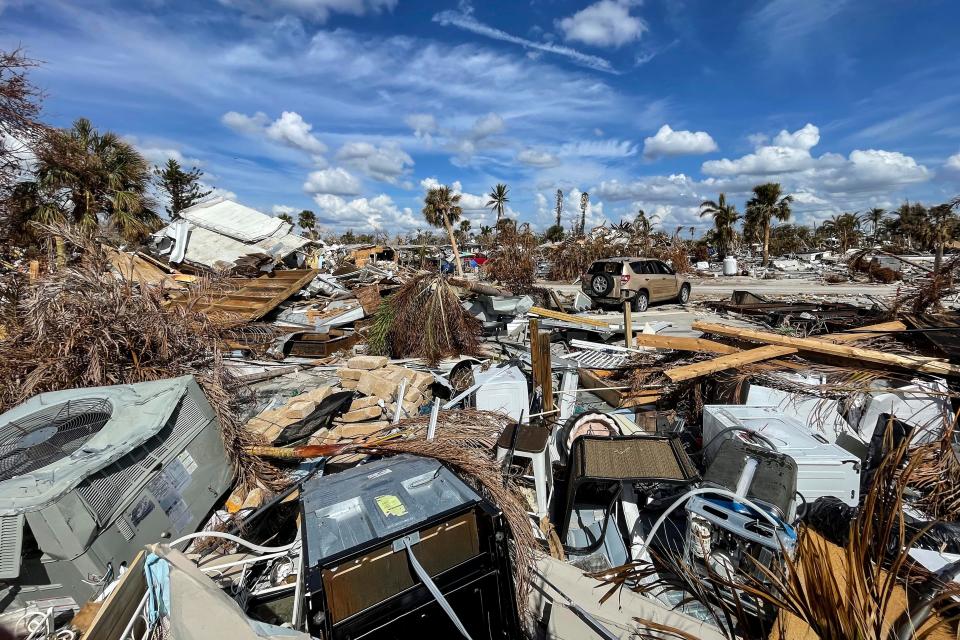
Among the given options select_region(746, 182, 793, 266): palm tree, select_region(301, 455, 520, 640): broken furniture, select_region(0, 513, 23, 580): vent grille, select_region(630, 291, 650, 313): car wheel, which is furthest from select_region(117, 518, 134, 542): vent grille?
select_region(746, 182, 793, 266): palm tree

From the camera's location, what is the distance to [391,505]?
2.14m

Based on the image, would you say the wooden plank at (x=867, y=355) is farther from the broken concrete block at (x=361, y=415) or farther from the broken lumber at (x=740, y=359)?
the broken concrete block at (x=361, y=415)

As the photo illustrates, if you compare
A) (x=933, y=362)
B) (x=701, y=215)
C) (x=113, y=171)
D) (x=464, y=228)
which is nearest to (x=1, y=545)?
(x=933, y=362)

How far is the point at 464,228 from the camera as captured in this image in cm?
5175

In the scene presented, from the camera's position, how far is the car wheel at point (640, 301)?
42.3 feet

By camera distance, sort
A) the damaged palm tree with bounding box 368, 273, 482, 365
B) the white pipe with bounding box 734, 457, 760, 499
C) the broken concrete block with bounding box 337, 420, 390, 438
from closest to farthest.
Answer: the white pipe with bounding box 734, 457, 760, 499 → the broken concrete block with bounding box 337, 420, 390, 438 → the damaged palm tree with bounding box 368, 273, 482, 365

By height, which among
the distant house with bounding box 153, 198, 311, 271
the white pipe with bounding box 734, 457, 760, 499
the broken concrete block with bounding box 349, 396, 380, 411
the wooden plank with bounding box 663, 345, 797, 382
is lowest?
the broken concrete block with bounding box 349, 396, 380, 411

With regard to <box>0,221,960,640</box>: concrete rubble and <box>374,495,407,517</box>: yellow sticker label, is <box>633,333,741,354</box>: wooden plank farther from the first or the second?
<box>374,495,407,517</box>: yellow sticker label

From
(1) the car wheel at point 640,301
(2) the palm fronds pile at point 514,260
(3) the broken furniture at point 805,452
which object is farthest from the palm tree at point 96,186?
(1) the car wheel at point 640,301

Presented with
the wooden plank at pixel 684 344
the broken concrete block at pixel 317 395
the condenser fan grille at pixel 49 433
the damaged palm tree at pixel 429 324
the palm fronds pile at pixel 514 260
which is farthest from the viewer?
the palm fronds pile at pixel 514 260

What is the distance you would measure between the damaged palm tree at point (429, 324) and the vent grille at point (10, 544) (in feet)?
18.6

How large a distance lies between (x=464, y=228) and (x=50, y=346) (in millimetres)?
49235

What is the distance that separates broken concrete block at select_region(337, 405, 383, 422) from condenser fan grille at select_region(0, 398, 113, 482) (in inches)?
90.7

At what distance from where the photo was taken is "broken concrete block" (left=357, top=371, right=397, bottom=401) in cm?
554
